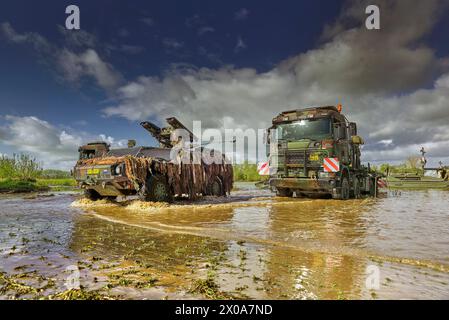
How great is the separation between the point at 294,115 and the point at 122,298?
10.0 metres

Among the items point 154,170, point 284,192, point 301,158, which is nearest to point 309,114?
point 301,158

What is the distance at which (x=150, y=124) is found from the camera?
13266 mm

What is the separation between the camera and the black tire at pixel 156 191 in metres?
9.23

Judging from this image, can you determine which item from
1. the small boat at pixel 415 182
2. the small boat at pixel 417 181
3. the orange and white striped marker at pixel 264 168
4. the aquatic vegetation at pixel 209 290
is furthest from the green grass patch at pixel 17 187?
the small boat at pixel 415 182

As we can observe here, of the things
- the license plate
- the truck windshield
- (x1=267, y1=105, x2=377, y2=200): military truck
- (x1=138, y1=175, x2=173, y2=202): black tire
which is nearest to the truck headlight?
(x1=267, y1=105, x2=377, y2=200): military truck

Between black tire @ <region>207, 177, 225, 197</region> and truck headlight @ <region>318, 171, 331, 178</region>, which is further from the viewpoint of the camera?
black tire @ <region>207, 177, 225, 197</region>

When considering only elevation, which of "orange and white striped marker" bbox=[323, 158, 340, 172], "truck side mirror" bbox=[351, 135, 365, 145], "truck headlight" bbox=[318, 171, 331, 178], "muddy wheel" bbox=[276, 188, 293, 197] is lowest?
"muddy wheel" bbox=[276, 188, 293, 197]

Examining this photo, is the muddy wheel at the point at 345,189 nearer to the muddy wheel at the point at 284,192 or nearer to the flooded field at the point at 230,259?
the muddy wheel at the point at 284,192

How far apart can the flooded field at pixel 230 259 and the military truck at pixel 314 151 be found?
430cm

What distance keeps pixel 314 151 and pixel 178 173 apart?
4858 mm

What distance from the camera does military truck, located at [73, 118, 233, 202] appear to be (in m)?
9.04

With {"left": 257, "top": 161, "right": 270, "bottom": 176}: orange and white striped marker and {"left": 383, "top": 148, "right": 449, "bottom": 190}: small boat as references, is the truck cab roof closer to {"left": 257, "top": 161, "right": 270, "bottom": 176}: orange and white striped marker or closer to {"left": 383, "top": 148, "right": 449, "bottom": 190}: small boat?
{"left": 257, "top": 161, "right": 270, "bottom": 176}: orange and white striped marker

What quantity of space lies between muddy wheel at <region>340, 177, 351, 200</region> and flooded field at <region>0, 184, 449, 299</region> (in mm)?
4736
